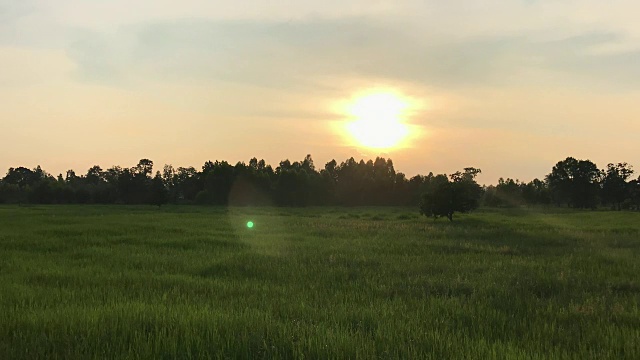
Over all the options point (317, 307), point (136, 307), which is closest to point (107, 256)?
point (136, 307)

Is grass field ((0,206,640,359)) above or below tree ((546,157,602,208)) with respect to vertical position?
below

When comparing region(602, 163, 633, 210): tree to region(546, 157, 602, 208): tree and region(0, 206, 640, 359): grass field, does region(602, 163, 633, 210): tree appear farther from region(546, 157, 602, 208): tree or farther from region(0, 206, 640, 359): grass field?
region(0, 206, 640, 359): grass field

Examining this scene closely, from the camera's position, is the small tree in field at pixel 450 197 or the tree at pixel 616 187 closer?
the small tree in field at pixel 450 197

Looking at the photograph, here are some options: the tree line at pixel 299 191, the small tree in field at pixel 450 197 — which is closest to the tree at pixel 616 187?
the tree line at pixel 299 191

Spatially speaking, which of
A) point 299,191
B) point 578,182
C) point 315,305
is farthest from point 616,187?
point 315,305

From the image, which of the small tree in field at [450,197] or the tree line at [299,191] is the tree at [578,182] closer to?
the tree line at [299,191]

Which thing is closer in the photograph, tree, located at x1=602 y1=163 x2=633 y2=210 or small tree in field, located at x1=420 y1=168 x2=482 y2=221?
small tree in field, located at x1=420 y1=168 x2=482 y2=221

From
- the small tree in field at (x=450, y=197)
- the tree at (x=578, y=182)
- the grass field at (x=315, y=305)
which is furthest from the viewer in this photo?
the tree at (x=578, y=182)

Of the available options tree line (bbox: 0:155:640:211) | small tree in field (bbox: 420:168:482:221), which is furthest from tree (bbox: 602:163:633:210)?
small tree in field (bbox: 420:168:482:221)

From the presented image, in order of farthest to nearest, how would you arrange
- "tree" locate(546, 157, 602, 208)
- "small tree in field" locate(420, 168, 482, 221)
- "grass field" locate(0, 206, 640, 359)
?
"tree" locate(546, 157, 602, 208) → "small tree in field" locate(420, 168, 482, 221) → "grass field" locate(0, 206, 640, 359)

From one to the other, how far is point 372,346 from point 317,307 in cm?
268

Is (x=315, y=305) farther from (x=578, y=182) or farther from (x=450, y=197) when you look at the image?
(x=578, y=182)

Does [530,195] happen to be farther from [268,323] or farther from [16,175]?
[16,175]

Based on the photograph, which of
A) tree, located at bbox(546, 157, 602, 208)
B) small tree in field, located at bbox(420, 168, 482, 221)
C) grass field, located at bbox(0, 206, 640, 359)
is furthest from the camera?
tree, located at bbox(546, 157, 602, 208)
